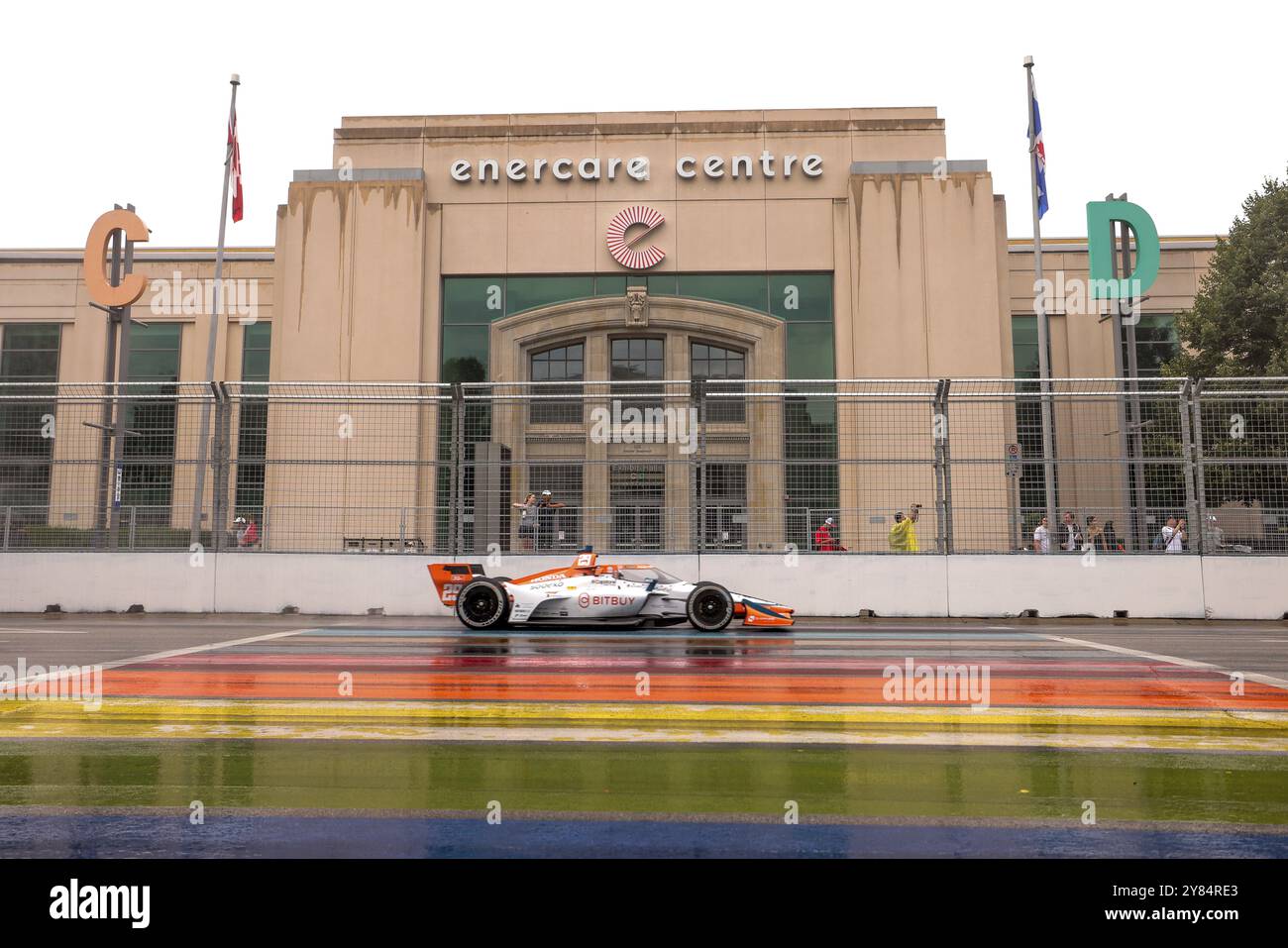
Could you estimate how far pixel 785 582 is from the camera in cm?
1377

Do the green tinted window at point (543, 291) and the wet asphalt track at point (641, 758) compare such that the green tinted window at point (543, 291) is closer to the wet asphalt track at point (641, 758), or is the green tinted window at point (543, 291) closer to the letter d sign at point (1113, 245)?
the letter d sign at point (1113, 245)

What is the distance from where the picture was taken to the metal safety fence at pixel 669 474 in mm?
13547

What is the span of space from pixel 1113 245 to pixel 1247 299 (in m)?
7.08

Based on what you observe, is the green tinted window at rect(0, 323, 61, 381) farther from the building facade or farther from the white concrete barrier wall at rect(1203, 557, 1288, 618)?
the white concrete barrier wall at rect(1203, 557, 1288, 618)

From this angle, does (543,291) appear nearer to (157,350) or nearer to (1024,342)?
(157,350)

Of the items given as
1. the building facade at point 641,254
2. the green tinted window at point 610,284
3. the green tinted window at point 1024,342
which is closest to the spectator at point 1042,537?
the building facade at point 641,254

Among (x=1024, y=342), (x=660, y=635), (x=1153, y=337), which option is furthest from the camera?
(x=1153, y=337)

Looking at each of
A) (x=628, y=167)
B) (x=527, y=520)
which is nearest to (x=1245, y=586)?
(x=527, y=520)

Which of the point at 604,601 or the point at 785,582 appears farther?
the point at 785,582

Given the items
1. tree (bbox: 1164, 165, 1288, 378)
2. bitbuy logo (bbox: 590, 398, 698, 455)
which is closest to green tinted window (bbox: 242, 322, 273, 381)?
bitbuy logo (bbox: 590, 398, 698, 455)

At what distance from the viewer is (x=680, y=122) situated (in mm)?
26844

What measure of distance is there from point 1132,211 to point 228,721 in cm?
2553

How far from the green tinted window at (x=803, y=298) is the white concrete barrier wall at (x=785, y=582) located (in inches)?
Answer: 525
